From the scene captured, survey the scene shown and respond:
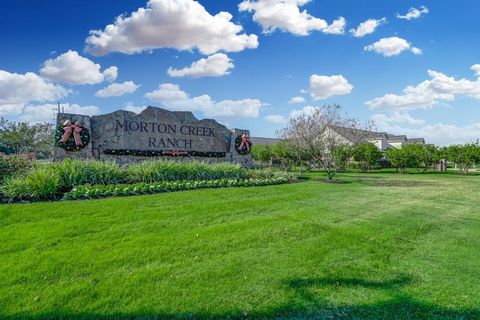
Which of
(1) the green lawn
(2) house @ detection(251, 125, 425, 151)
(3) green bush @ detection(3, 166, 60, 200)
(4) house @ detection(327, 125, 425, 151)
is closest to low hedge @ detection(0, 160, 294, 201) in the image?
(3) green bush @ detection(3, 166, 60, 200)

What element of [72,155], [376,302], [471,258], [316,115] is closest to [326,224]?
[471,258]

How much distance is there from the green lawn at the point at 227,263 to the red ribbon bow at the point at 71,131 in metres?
6.19

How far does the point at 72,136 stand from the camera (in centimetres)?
1274

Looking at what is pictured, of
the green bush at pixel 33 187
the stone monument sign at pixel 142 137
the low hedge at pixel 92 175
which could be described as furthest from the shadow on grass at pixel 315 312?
the stone monument sign at pixel 142 137

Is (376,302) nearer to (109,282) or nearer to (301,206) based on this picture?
(109,282)

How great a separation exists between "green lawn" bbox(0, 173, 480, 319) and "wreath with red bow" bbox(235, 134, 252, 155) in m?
10.6

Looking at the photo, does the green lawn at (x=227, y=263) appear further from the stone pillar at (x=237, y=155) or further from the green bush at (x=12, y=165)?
the stone pillar at (x=237, y=155)

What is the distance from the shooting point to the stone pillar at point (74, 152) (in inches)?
497

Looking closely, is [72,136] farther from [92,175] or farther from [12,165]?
[92,175]

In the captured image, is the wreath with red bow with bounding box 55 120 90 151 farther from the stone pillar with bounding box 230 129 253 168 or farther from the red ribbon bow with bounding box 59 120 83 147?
the stone pillar with bounding box 230 129 253 168

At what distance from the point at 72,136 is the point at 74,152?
635mm

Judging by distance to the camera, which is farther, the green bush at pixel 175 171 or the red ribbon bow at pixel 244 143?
the red ribbon bow at pixel 244 143

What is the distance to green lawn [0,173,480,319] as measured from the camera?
11.5 ft

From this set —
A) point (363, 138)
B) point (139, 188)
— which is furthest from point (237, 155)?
point (363, 138)
